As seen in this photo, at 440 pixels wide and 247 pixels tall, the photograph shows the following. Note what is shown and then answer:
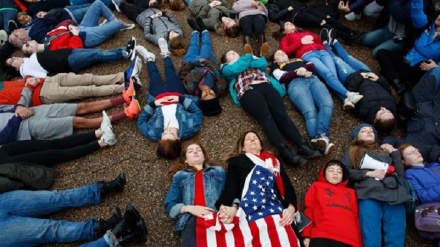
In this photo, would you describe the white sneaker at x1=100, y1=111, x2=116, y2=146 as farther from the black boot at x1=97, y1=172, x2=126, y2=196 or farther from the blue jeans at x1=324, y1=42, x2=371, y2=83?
the blue jeans at x1=324, y1=42, x2=371, y2=83

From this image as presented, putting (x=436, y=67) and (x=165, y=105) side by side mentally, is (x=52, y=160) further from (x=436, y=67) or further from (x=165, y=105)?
(x=436, y=67)

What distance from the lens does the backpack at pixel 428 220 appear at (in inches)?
147

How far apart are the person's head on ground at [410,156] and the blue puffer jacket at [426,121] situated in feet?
0.70

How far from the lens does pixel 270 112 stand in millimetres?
5059

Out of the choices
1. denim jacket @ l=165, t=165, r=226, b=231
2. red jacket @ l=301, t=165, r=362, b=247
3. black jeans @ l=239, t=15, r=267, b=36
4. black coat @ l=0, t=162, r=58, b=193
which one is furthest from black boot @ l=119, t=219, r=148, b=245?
black jeans @ l=239, t=15, r=267, b=36

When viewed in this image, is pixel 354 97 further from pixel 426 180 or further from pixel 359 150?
pixel 426 180

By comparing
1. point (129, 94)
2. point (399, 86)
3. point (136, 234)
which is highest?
point (399, 86)

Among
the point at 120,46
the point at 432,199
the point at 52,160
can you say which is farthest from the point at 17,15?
the point at 432,199

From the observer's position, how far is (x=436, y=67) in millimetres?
5273

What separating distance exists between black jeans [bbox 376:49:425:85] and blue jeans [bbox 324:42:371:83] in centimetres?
32

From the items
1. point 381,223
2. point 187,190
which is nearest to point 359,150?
point 381,223

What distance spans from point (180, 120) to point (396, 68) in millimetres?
3898

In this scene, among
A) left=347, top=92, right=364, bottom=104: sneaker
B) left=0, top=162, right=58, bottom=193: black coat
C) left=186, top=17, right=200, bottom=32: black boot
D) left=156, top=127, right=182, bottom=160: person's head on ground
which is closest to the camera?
left=0, top=162, right=58, bottom=193: black coat

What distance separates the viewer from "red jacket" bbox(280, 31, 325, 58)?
6.24m
